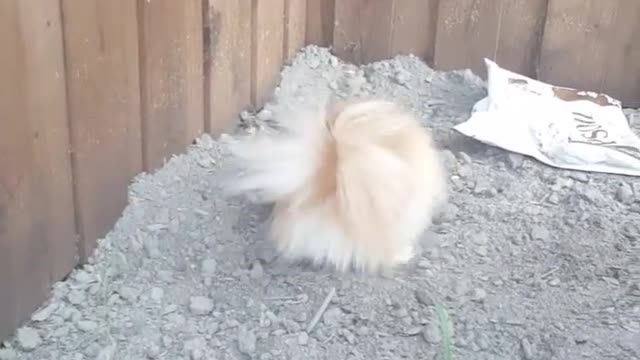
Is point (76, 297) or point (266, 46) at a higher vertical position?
point (266, 46)

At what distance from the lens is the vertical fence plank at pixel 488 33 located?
216 centimetres

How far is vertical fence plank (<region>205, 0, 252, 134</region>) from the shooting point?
1789mm

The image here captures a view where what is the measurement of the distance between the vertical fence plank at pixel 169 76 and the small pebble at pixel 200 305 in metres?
0.30

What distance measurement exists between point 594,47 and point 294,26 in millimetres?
662

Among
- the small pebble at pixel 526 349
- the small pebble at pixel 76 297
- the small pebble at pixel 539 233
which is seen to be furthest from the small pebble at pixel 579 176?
the small pebble at pixel 76 297

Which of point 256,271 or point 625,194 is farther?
point 625,194

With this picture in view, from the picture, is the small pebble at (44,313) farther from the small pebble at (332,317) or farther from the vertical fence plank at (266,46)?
the vertical fence plank at (266,46)

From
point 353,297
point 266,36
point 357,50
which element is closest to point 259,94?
point 266,36

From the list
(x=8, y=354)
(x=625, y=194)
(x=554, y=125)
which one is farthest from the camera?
(x=554, y=125)

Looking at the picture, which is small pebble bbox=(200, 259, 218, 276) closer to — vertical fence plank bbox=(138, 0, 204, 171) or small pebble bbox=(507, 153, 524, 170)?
vertical fence plank bbox=(138, 0, 204, 171)

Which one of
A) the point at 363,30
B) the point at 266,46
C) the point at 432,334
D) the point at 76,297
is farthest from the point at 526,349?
the point at 363,30

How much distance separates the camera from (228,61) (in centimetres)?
186

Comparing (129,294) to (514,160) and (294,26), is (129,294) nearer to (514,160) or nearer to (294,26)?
(514,160)

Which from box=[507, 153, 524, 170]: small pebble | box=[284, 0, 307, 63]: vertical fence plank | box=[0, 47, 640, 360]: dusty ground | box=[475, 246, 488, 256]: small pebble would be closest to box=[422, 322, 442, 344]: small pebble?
box=[0, 47, 640, 360]: dusty ground
